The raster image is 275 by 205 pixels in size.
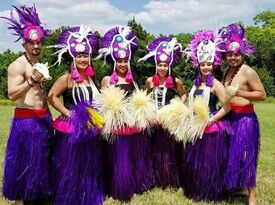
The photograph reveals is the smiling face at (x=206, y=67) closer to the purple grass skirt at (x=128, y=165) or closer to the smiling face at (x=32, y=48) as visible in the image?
the purple grass skirt at (x=128, y=165)

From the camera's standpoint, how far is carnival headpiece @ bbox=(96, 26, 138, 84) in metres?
4.88

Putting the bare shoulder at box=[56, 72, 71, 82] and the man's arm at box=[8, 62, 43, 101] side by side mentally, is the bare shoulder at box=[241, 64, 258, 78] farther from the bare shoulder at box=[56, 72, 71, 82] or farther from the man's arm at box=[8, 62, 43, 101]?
the man's arm at box=[8, 62, 43, 101]

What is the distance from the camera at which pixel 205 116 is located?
15.0 feet

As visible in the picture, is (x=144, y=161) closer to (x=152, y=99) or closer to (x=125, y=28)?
(x=152, y=99)

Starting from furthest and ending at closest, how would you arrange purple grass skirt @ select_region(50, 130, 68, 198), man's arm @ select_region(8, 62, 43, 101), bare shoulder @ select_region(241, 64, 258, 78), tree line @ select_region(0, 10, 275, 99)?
tree line @ select_region(0, 10, 275, 99) < bare shoulder @ select_region(241, 64, 258, 78) < purple grass skirt @ select_region(50, 130, 68, 198) < man's arm @ select_region(8, 62, 43, 101)

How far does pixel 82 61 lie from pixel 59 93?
0.41 metres

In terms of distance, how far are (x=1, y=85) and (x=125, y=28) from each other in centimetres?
2375

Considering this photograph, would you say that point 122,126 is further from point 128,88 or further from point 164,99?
point 164,99

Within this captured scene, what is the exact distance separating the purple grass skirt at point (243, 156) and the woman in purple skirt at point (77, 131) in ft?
4.49

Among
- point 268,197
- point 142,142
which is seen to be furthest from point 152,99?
point 268,197

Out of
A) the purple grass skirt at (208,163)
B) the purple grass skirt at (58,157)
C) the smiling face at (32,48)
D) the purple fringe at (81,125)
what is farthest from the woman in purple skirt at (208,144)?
the smiling face at (32,48)

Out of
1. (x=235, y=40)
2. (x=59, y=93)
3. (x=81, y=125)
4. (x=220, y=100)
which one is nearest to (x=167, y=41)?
(x=235, y=40)

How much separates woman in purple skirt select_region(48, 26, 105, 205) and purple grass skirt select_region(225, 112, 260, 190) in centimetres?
137

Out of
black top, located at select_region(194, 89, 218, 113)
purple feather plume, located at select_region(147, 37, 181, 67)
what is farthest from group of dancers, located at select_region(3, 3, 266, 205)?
purple feather plume, located at select_region(147, 37, 181, 67)
